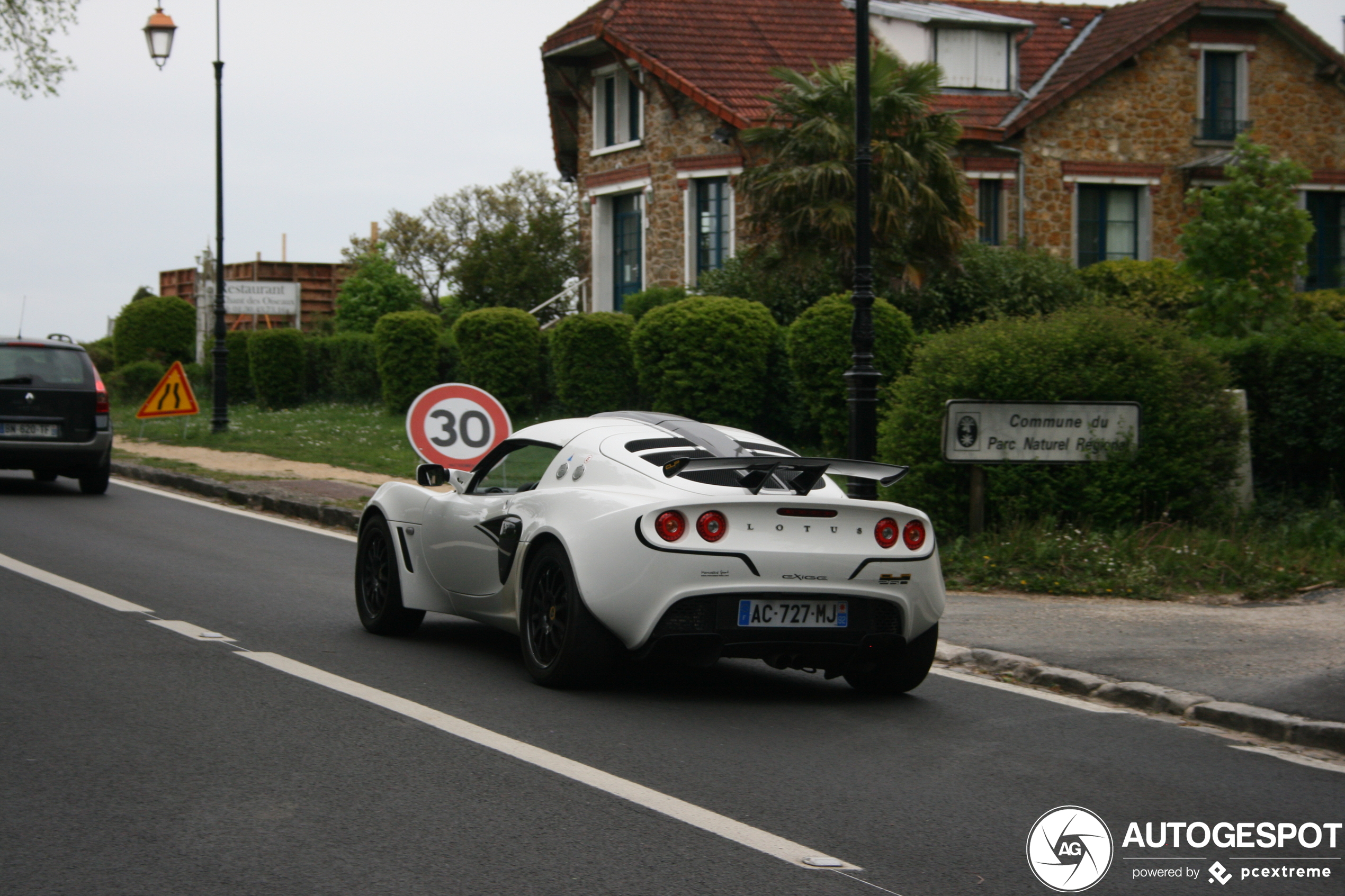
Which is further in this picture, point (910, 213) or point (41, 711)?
point (910, 213)

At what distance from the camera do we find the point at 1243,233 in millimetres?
23797

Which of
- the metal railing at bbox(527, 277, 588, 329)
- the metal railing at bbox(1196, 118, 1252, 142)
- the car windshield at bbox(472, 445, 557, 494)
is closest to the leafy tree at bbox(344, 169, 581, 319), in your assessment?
the metal railing at bbox(527, 277, 588, 329)

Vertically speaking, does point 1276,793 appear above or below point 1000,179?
below

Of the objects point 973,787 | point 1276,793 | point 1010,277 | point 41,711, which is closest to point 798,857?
point 973,787

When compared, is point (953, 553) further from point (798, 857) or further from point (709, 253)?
point (709, 253)

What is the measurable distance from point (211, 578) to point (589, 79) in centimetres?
2460

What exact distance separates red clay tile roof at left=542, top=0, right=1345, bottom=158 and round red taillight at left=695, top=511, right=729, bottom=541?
22333mm

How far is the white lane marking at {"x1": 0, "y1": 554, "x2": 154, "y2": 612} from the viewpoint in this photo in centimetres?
905

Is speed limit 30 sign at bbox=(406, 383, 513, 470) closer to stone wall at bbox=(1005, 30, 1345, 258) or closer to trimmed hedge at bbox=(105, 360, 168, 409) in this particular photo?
stone wall at bbox=(1005, 30, 1345, 258)

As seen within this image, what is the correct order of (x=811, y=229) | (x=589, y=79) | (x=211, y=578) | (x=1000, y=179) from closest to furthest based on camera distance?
1. (x=211, y=578)
2. (x=811, y=229)
3. (x=1000, y=179)
4. (x=589, y=79)

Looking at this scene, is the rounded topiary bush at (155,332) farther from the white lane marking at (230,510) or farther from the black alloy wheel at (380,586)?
the black alloy wheel at (380,586)

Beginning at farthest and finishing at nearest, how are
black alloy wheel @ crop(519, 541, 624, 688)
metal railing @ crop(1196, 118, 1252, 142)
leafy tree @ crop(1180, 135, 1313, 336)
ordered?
metal railing @ crop(1196, 118, 1252, 142)
leafy tree @ crop(1180, 135, 1313, 336)
black alloy wheel @ crop(519, 541, 624, 688)

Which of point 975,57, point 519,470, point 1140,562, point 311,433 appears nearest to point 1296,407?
point 1140,562

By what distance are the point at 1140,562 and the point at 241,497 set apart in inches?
403
